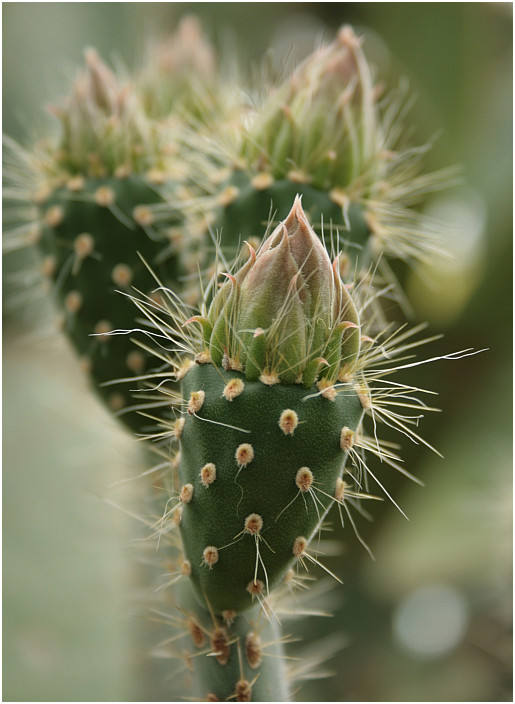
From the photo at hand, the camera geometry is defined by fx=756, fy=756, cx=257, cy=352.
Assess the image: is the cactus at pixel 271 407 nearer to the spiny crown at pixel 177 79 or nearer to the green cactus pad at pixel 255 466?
the green cactus pad at pixel 255 466

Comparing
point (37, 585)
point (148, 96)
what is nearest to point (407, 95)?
point (148, 96)

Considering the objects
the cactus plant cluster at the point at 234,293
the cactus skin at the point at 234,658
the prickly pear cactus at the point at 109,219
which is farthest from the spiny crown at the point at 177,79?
the cactus skin at the point at 234,658

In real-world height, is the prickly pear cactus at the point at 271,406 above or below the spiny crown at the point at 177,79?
below

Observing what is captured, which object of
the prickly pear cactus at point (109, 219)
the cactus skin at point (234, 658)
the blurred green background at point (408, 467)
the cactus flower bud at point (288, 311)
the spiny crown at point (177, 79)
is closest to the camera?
the cactus flower bud at point (288, 311)

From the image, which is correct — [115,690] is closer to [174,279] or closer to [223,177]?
[174,279]

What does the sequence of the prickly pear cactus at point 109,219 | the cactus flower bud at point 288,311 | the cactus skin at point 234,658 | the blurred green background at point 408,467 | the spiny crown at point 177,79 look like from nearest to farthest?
1. the cactus flower bud at point 288,311
2. the cactus skin at point 234,658
3. the prickly pear cactus at point 109,219
4. the spiny crown at point 177,79
5. the blurred green background at point 408,467

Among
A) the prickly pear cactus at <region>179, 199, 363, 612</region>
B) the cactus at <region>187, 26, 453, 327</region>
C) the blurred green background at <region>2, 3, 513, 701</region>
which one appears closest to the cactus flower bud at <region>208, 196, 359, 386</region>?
the prickly pear cactus at <region>179, 199, 363, 612</region>

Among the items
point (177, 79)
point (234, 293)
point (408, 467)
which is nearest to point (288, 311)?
point (234, 293)

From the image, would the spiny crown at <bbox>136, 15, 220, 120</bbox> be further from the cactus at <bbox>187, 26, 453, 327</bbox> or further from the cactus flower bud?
the cactus flower bud
